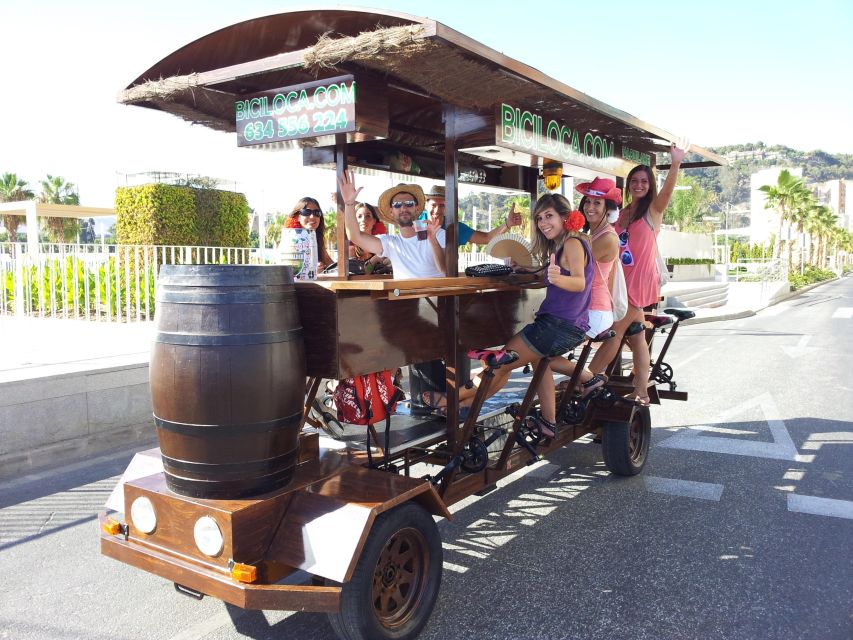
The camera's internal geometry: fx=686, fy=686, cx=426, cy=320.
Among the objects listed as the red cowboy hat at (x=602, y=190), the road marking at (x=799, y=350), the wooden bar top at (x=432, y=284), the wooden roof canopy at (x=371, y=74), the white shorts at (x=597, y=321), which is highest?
the wooden roof canopy at (x=371, y=74)

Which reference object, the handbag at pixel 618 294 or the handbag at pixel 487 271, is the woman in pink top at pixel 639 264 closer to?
the handbag at pixel 618 294

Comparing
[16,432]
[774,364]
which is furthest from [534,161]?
[774,364]

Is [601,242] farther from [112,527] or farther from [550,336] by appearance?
[112,527]

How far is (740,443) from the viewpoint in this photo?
6426 mm

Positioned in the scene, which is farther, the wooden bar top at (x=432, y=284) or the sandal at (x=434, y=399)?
the sandal at (x=434, y=399)

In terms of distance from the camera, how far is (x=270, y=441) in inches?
114

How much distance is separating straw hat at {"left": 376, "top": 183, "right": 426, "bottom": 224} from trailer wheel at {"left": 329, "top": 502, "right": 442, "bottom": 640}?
2403 millimetres

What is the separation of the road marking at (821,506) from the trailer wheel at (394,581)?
2936mm

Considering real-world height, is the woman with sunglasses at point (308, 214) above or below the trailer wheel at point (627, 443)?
above

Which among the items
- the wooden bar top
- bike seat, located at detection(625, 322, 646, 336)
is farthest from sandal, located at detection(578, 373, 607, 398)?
the wooden bar top

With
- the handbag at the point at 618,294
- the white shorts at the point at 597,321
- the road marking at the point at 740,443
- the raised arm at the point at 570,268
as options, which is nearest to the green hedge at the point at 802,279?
the road marking at the point at 740,443

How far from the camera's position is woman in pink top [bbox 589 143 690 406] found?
5.43m

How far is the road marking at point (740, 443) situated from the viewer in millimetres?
6043

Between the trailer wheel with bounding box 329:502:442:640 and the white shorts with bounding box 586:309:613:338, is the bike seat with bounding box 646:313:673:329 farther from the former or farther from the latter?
the trailer wheel with bounding box 329:502:442:640
